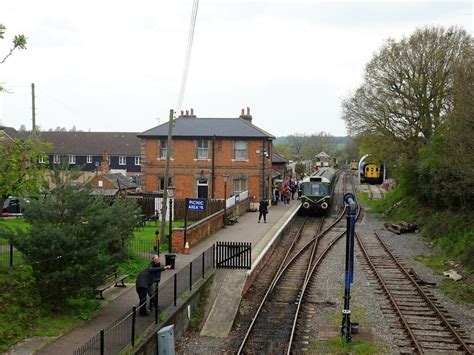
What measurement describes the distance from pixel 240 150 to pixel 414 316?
2738 cm

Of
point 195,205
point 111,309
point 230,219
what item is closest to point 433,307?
point 111,309

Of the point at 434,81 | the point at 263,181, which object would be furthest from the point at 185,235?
the point at 434,81

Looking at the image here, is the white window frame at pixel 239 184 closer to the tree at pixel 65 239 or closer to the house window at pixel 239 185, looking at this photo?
the house window at pixel 239 185

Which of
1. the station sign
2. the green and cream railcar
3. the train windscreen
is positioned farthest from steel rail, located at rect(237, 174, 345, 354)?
the station sign

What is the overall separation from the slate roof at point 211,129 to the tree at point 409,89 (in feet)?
26.2

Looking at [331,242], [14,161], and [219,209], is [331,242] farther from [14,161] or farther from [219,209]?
[14,161]

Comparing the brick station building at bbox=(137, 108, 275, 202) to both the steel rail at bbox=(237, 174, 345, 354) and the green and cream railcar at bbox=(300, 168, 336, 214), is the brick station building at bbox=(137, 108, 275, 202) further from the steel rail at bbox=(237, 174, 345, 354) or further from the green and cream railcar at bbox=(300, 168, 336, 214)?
the steel rail at bbox=(237, 174, 345, 354)

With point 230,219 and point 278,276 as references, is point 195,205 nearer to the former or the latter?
point 278,276

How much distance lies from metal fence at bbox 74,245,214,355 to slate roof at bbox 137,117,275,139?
81.8 feet

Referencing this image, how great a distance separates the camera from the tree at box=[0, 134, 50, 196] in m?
12.3

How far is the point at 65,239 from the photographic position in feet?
38.1

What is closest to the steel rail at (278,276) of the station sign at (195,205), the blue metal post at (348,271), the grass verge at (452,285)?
the blue metal post at (348,271)

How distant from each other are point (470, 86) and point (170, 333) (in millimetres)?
13026

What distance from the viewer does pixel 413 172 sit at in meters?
36.6
